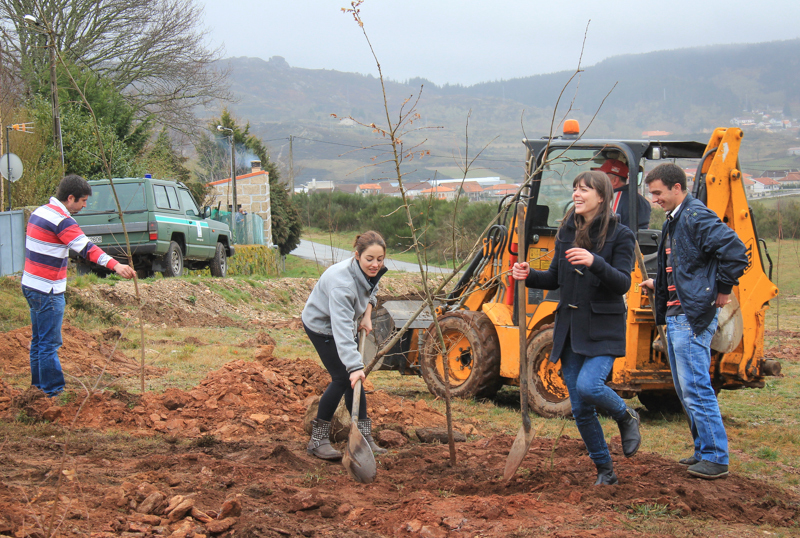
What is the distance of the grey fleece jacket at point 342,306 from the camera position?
14.8 feet

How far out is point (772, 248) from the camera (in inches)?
992

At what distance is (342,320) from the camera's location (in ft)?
14.9

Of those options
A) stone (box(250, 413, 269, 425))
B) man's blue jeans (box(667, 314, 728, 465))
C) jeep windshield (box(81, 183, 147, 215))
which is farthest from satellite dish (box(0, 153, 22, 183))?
man's blue jeans (box(667, 314, 728, 465))

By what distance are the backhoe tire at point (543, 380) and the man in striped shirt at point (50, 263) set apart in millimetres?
3718

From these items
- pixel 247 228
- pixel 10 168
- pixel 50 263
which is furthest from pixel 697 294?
pixel 247 228

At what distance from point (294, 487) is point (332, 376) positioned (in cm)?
103

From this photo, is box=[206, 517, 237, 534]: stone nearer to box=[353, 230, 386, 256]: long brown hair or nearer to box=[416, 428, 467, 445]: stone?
box=[353, 230, 386, 256]: long brown hair

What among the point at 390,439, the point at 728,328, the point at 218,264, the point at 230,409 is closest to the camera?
the point at 728,328

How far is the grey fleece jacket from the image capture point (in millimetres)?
4523

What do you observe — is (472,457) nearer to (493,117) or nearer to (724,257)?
(724,257)

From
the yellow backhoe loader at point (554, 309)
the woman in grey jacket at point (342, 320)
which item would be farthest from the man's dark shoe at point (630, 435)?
the woman in grey jacket at point (342, 320)

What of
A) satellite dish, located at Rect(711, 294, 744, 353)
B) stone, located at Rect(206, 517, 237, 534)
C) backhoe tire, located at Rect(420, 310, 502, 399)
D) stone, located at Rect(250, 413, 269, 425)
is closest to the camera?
stone, located at Rect(206, 517, 237, 534)

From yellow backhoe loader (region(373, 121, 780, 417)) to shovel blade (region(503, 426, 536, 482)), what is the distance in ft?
3.86

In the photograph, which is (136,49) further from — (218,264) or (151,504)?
(151,504)
